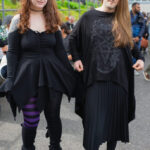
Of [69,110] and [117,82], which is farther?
[69,110]

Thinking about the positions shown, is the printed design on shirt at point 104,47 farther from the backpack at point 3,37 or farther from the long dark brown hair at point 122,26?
the backpack at point 3,37

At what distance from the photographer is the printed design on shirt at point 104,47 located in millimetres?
1960

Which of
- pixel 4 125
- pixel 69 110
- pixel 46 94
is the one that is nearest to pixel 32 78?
pixel 46 94

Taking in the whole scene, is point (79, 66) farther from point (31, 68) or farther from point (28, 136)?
point (28, 136)

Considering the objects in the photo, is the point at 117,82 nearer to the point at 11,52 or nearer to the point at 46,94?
the point at 46,94

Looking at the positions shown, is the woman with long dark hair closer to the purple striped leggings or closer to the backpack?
the purple striped leggings

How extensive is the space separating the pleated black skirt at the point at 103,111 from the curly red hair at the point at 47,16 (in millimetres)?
661

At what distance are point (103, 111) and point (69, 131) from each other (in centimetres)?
126

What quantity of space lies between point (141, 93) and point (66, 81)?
3.20 meters

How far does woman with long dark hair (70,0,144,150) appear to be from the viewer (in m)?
→ 1.97

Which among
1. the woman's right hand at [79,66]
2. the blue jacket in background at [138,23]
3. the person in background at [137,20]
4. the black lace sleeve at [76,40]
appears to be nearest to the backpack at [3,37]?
the black lace sleeve at [76,40]

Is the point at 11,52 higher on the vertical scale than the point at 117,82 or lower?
higher

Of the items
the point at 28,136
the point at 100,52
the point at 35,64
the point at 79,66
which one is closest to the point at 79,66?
the point at 79,66

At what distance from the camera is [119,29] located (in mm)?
1960
